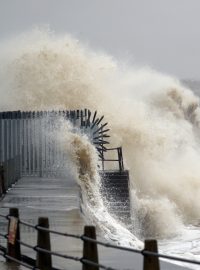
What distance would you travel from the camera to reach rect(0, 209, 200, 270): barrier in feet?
24.1

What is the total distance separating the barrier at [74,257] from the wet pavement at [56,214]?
0.26 metres

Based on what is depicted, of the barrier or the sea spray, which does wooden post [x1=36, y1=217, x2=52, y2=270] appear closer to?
the barrier

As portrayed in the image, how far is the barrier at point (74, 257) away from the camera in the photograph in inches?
289

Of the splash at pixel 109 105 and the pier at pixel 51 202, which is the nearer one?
the pier at pixel 51 202

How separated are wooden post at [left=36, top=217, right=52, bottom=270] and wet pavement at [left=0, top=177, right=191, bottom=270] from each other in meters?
0.50

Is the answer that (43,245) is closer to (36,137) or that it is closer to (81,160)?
(81,160)

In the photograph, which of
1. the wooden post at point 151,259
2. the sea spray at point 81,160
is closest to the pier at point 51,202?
the wooden post at point 151,259

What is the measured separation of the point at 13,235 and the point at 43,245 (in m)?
1.14

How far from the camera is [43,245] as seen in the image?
1009 cm

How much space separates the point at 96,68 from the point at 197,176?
7.84 m

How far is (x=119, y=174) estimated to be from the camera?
27203mm

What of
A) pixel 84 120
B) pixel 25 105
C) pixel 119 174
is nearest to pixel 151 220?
pixel 119 174

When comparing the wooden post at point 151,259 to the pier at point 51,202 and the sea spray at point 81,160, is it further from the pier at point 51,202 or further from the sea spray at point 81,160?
the sea spray at point 81,160

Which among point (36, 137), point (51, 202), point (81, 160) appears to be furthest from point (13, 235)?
point (36, 137)
